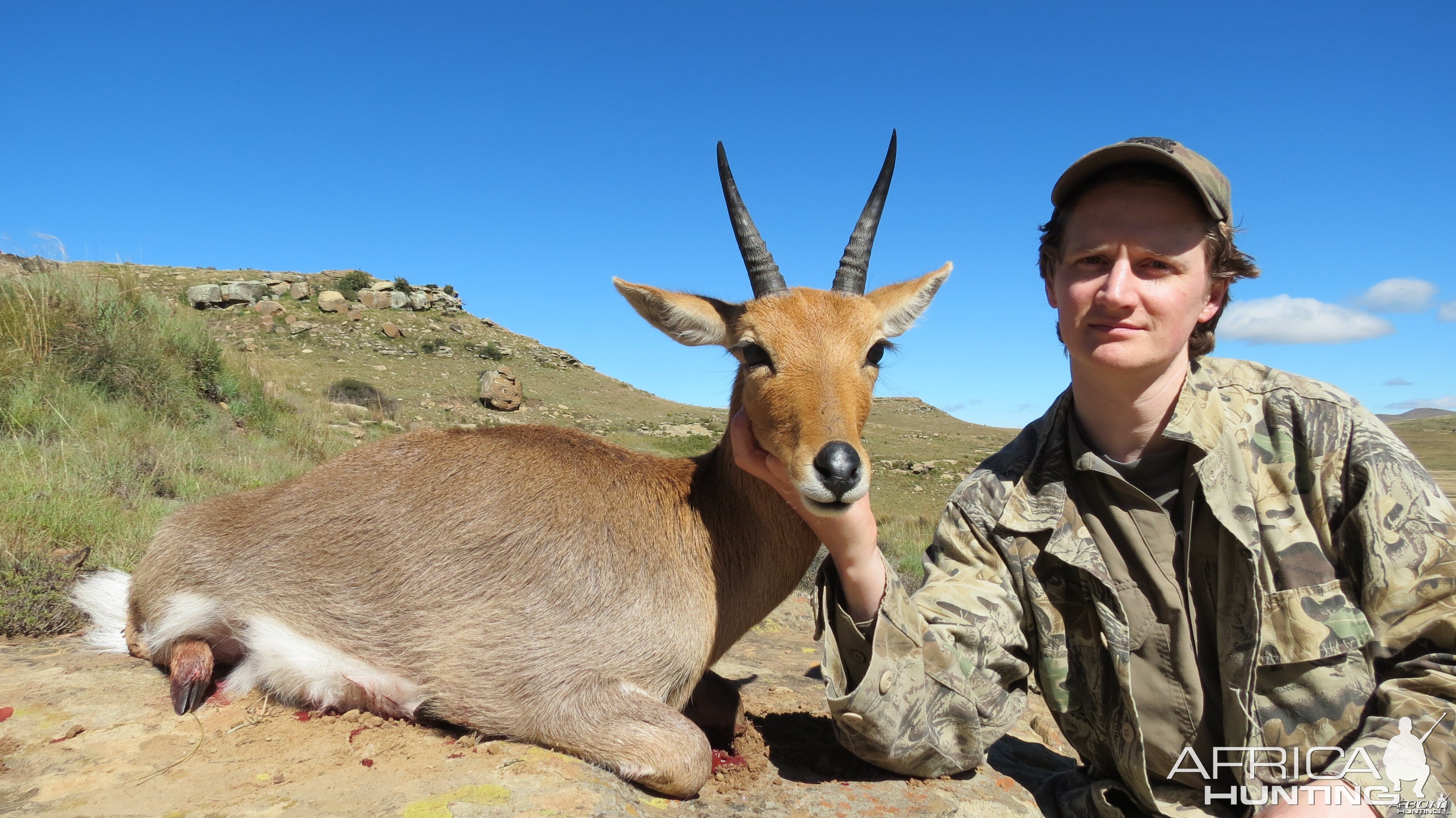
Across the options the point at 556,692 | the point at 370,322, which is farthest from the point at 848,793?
the point at 370,322

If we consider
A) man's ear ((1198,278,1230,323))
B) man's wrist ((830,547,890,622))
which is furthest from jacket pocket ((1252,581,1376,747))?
man's wrist ((830,547,890,622))

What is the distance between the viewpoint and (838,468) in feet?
11.9

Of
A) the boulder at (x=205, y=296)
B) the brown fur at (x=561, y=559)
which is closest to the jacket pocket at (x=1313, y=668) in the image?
the brown fur at (x=561, y=559)

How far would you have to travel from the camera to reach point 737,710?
484 cm

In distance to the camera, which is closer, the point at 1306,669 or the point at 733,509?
the point at 1306,669

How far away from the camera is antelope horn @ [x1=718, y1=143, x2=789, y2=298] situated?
5191mm

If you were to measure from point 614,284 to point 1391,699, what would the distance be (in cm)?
425

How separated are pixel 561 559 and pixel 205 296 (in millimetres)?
45810

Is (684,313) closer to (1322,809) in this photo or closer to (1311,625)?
(1311,625)

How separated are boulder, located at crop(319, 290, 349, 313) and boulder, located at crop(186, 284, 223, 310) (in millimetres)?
4725

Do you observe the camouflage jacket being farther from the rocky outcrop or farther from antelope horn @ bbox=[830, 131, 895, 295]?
the rocky outcrop

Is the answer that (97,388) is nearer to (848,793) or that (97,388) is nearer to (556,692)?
(556,692)

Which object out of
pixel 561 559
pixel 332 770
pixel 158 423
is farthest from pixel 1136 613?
pixel 158 423

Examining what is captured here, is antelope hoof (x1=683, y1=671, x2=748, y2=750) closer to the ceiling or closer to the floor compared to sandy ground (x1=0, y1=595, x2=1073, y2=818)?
closer to the ceiling
